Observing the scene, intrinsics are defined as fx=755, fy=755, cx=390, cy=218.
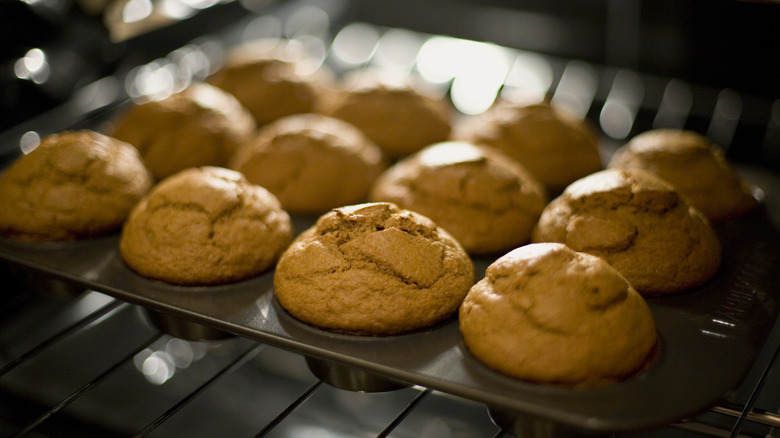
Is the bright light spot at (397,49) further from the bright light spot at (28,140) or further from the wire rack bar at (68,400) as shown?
the wire rack bar at (68,400)

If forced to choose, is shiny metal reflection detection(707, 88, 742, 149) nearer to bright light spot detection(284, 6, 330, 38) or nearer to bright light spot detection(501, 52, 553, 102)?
bright light spot detection(501, 52, 553, 102)

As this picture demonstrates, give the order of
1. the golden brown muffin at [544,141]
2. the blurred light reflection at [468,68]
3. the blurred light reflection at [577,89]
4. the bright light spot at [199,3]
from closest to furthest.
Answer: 1. the golden brown muffin at [544,141]
2. the bright light spot at [199,3]
3. the blurred light reflection at [577,89]
4. the blurred light reflection at [468,68]

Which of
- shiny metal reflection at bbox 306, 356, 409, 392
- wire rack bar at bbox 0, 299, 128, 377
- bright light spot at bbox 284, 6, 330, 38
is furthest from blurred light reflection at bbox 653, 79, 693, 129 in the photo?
wire rack bar at bbox 0, 299, 128, 377

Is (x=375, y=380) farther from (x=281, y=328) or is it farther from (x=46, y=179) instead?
(x=46, y=179)

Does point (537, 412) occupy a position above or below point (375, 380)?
above

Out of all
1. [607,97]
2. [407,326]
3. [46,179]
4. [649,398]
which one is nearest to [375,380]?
[407,326]

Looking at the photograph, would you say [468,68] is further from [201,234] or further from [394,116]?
[201,234]

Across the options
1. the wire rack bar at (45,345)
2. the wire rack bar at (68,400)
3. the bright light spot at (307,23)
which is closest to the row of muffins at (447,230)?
the wire rack bar at (45,345)
